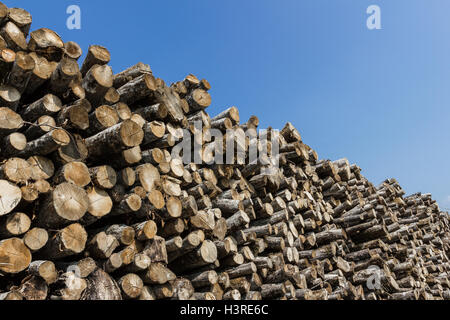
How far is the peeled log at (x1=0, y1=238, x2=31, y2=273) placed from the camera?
96.8 inches

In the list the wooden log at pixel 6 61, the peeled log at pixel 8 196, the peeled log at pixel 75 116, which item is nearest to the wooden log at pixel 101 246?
the peeled log at pixel 8 196

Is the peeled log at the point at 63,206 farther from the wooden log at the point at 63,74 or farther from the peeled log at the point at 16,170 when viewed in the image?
the wooden log at the point at 63,74

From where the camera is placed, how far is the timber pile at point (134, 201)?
2771 millimetres

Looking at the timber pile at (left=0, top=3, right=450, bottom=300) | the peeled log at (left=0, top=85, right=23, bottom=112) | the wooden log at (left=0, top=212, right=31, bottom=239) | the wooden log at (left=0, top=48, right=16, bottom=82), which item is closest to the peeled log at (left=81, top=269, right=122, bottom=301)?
the timber pile at (left=0, top=3, right=450, bottom=300)

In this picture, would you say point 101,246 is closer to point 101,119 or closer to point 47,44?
point 101,119

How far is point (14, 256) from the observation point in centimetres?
250

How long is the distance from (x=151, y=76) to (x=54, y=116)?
1196 mm

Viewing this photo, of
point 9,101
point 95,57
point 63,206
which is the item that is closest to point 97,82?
point 95,57

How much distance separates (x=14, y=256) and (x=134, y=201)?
43.1 inches

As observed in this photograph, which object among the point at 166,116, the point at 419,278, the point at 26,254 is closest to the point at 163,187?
the point at 166,116

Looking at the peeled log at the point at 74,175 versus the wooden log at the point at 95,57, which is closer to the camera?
the peeled log at the point at 74,175

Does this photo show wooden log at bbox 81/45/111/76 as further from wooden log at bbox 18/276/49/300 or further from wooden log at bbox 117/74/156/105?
wooden log at bbox 18/276/49/300

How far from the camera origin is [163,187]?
3.84m
